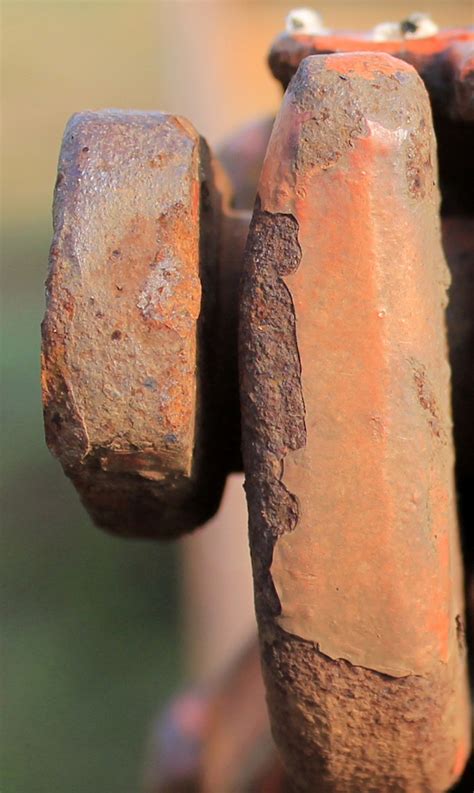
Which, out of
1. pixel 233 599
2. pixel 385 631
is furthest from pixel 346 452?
pixel 233 599

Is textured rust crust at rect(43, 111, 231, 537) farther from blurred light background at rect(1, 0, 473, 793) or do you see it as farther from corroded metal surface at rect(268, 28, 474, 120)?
blurred light background at rect(1, 0, 473, 793)

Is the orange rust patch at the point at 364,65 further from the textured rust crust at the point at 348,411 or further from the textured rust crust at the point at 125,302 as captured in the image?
the textured rust crust at the point at 125,302

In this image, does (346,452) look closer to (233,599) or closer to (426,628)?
(426,628)

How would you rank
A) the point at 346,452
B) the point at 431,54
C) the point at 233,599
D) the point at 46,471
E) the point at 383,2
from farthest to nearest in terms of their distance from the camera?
1. the point at 383,2
2. the point at 46,471
3. the point at 233,599
4. the point at 431,54
5. the point at 346,452

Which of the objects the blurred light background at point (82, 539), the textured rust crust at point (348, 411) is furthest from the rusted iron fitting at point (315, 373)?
the blurred light background at point (82, 539)

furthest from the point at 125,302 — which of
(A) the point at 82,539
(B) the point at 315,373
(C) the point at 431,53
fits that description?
(A) the point at 82,539

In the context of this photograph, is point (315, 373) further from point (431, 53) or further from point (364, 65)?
point (431, 53)
